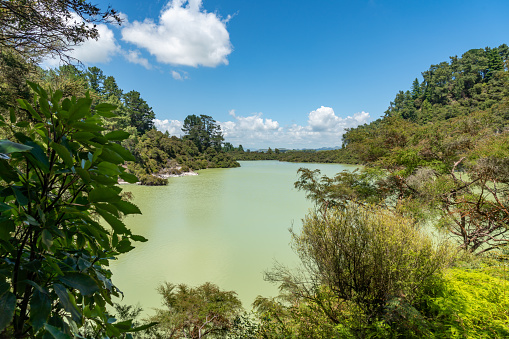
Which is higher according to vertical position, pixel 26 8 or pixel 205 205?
pixel 26 8

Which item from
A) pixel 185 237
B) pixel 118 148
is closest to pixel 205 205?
pixel 185 237

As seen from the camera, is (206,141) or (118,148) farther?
(206,141)

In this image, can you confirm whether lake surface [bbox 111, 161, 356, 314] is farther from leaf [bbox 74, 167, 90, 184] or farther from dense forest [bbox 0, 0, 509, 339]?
leaf [bbox 74, 167, 90, 184]

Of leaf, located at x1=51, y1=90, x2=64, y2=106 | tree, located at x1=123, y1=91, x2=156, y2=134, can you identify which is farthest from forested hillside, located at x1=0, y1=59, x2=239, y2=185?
leaf, located at x1=51, y1=90, x2=64, y2=106

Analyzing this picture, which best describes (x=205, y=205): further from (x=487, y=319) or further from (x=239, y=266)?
(x=487, y=319)

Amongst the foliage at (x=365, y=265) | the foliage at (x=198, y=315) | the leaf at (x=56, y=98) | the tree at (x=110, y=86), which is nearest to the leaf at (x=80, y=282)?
the leaf at (x=56, y=98)

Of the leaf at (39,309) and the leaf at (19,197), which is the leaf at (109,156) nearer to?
the leaf at (19,197)

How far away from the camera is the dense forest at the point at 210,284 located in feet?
1.37

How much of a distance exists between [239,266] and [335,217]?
4.32 metres

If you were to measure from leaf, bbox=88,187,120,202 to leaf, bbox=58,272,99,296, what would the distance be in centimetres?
15

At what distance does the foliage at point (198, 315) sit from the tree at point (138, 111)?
36.9m

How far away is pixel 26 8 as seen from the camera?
9.57ft

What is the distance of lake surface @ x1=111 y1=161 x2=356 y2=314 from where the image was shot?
5.70 meters

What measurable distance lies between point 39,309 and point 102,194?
19cm
